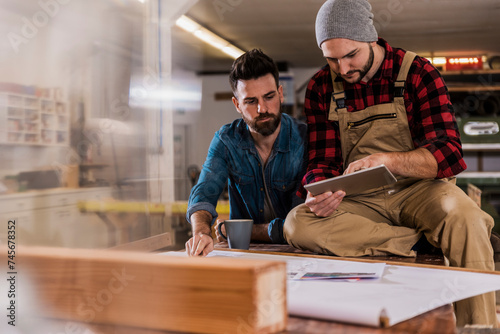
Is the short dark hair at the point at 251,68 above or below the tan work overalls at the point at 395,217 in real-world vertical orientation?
above

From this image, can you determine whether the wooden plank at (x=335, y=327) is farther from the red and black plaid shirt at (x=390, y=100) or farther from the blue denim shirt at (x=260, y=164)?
the blue denim shirt at (x=260, y=164)

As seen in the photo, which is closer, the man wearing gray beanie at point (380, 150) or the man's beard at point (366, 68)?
the man wearing gray beanie at point (380, 150)

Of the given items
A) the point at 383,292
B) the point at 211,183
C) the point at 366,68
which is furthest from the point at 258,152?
the point at 383,292

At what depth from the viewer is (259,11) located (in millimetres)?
5309

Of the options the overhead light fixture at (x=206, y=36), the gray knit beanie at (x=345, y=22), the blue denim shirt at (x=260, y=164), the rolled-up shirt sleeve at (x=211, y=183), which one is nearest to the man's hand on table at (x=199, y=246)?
the rolled-up shirt sleeve at (x=211, y=183)

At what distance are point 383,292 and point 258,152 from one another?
1213mm

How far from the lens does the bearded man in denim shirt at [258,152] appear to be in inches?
70.7

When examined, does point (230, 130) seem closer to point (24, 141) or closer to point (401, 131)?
point (401, 131)

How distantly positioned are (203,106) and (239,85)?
7730mm

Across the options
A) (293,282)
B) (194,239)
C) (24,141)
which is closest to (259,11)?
(24,141)

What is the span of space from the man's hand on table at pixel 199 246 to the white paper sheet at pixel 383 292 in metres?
0.26

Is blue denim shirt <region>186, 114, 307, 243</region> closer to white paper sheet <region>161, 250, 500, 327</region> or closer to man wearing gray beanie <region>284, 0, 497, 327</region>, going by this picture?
man wearing gray beanie <region>284, 0, 497, 327</region>

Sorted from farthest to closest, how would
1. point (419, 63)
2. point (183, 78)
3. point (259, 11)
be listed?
point (183, 78), point (259, 11), point (419, 63)

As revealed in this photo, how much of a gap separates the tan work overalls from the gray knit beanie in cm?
17
